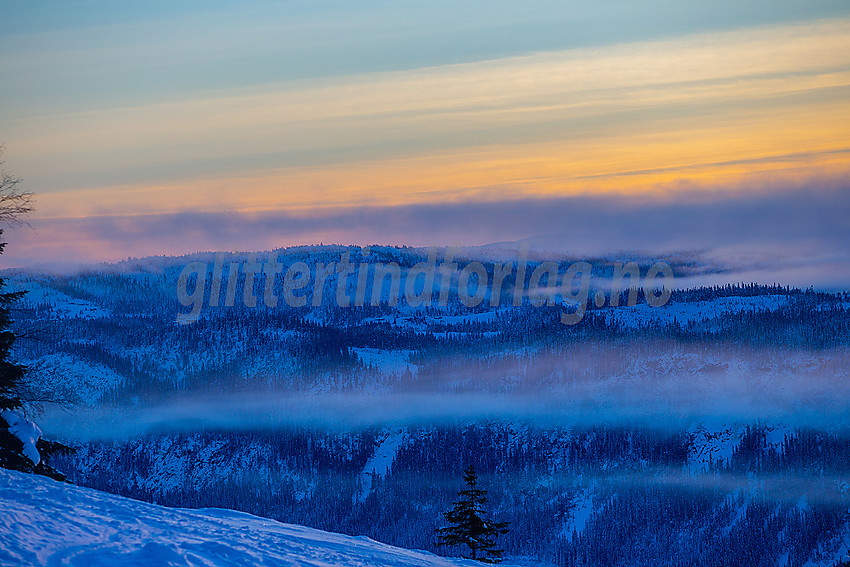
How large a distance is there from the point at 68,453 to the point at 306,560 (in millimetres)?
13373

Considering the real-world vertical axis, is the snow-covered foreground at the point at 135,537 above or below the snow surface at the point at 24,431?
below

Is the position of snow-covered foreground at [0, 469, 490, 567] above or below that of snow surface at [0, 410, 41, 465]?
below

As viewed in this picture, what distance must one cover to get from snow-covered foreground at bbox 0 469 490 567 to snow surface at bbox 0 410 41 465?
3110mm

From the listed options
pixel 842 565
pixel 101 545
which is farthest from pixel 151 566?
pixel 842 565

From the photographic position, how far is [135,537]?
2192 cm

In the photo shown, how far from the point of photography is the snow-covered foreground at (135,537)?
1984 centimetres

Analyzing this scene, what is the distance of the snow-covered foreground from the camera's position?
65.1 feet

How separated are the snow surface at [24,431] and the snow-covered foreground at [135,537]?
3110mm

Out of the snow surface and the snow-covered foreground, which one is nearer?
the snow-covered foreground

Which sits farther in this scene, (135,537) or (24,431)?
(24,431)

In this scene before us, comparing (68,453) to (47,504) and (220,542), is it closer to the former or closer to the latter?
(47,504)

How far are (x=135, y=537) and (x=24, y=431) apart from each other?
9.02 m

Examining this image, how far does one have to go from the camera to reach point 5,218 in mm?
28016

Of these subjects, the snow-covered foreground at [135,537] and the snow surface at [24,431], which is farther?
the snow surface at [24,431]
